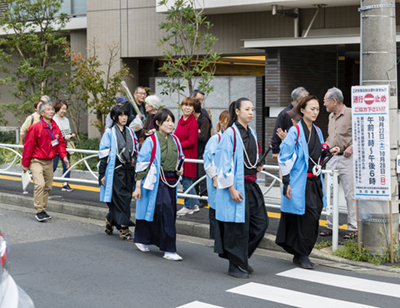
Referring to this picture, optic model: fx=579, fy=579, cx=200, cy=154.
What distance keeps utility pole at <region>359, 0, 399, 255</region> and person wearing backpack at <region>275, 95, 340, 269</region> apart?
71cm

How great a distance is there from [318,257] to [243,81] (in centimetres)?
696

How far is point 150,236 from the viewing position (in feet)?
24.2

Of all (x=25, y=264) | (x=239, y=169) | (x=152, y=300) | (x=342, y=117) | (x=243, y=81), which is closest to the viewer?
(x=152, y=300)

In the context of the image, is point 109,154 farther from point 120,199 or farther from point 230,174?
point 230,174

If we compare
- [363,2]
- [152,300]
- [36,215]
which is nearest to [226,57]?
[36,215]

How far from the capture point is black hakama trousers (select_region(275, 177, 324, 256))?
665cm

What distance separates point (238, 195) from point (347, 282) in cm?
150

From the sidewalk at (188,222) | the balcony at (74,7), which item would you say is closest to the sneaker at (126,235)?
the sidewalk at (188,222)

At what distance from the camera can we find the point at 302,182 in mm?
6637

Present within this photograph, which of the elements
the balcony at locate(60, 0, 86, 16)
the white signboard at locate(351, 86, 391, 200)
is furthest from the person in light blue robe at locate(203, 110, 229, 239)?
the balcony at locate(60, 0, 86, 16)

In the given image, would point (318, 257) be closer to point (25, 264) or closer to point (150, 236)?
point (150, 236)

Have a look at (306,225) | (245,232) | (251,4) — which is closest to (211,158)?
(245,232)

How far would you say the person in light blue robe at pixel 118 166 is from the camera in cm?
813

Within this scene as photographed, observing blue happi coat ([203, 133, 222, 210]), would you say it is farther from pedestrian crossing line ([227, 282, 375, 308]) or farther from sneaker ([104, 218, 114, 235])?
sneaker ([104, 218, 114, 235])
